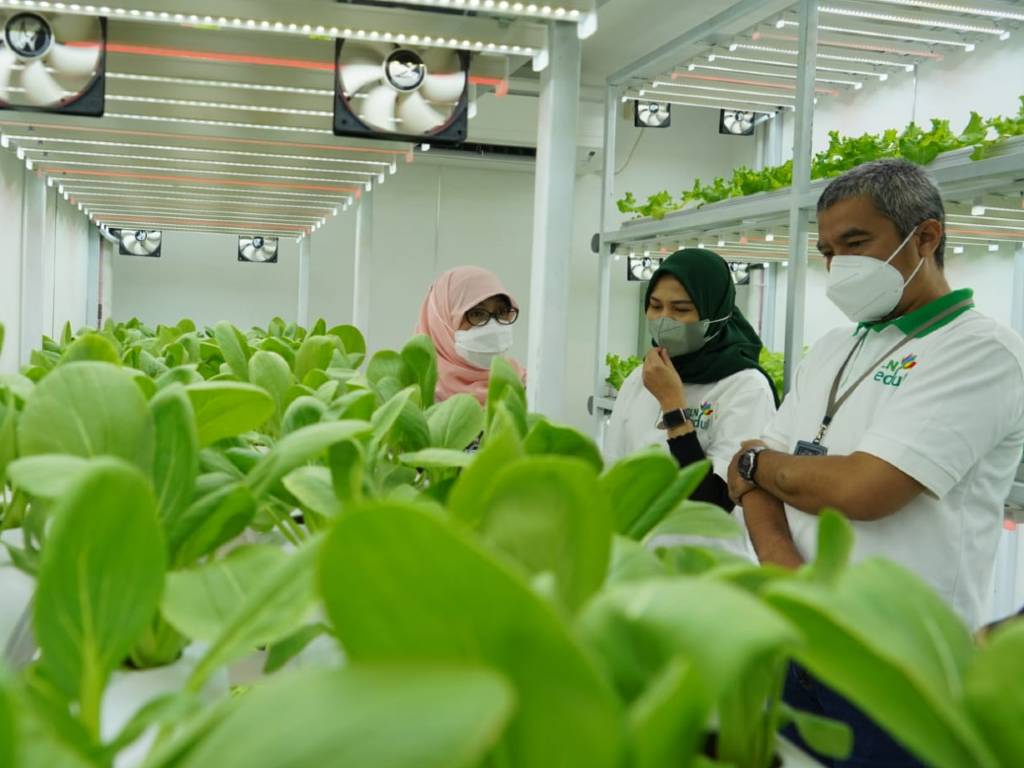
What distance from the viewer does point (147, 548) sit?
1.54 ft

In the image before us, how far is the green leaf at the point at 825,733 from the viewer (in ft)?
1.83

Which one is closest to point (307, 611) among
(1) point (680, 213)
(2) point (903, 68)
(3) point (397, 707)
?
(3) point (397, 707)

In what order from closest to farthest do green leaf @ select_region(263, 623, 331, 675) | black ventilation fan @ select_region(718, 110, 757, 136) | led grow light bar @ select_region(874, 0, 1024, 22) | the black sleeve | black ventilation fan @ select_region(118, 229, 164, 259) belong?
green leaf @ select_region(263, 623, 331, 675), the black sleeve, led grow light bar @ select_region(874, 0, 1024, 22), black ventilation fan @ select_region(718, 110, 757, 136), black ventilation fan @ select_region(118, 229, 164, 259)

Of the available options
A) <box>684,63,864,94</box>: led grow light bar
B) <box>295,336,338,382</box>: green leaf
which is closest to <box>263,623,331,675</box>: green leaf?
<box>295,336,338,382</box>: green leaf

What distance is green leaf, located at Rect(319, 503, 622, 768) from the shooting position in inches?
12.3

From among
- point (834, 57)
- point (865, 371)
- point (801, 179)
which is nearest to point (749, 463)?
point (865, 371)

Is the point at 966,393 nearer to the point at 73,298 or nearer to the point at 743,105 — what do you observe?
the point at 743,105

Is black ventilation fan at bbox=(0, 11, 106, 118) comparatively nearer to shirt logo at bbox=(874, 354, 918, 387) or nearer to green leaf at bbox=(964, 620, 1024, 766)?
shirt logo at bbox=(874, 354, 918, 387)

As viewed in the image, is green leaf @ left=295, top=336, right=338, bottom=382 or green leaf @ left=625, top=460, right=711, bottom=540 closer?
green leaf @ left=625, top=460, right=711, bottom=540

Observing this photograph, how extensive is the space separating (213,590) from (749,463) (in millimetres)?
1437

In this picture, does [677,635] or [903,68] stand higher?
[903,68]

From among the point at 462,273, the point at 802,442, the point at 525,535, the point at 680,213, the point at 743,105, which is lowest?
the point at 802,442

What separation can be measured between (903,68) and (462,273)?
149 inches

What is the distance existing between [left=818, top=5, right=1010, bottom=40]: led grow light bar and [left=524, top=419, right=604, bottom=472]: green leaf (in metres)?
3.63
